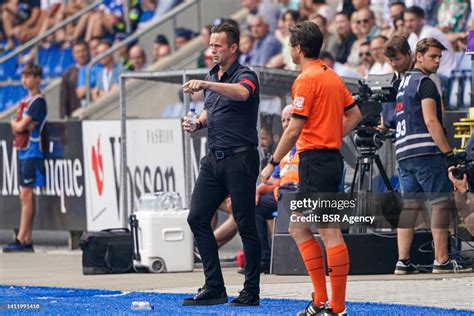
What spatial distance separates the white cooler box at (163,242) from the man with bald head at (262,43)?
5.54 meters

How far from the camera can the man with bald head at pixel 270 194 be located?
13.7 metres

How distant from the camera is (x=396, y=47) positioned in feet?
43.1

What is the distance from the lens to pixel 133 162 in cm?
1670

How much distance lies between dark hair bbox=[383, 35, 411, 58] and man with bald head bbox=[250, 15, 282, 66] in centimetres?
623

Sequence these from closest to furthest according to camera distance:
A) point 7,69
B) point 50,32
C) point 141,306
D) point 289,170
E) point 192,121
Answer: point 141,306, point 192,121, point 289,170, point 50,32, point 7,69

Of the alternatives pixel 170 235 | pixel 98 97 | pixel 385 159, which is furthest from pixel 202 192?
pixel 98 97

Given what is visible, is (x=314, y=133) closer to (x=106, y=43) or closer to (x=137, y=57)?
(x=137, y=57)

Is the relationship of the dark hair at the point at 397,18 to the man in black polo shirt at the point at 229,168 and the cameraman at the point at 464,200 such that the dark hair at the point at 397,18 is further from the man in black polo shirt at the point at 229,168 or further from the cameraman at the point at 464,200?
the man in black polo shirt at the point at 229,168

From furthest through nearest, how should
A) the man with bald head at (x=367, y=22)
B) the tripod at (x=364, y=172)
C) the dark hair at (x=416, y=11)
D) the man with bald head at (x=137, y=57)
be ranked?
the man with bald head at (x=137, y=57) → the man with bald head at (x=367, y=22) → the dark hair at (x=416, y=11) → the tripod at (x=364, y=172)

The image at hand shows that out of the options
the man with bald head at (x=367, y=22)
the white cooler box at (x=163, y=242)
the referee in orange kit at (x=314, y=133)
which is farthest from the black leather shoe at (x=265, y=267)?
the man with bald head at (x=367, y=22)

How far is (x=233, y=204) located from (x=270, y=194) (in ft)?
12.3

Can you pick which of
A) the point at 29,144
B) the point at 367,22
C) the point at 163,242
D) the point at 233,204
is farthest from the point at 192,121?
the point at 367,22

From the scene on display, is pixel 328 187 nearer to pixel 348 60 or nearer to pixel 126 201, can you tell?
pixel 126 201

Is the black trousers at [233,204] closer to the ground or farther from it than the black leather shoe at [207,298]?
farther from it
